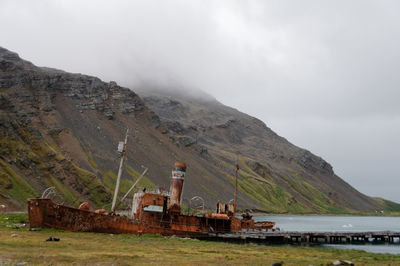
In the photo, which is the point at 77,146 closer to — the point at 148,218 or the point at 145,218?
the point at 145,218

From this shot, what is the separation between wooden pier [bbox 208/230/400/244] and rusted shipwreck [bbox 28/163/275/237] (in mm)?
2680

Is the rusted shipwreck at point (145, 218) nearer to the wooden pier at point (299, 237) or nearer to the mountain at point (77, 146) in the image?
the wooden pier at point (299, 237)

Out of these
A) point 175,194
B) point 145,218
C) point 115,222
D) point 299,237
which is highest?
point 175,194

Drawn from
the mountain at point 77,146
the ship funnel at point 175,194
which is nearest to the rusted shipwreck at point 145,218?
the ship funnel at point 175,194

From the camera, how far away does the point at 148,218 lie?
50.7 m

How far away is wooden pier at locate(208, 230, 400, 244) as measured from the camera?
178 feet

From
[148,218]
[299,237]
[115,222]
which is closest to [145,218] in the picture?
[148,218]

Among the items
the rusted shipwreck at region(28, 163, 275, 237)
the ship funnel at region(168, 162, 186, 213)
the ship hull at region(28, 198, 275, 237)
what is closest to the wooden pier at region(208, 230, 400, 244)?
Result: the ship hull at region(28, 198, 275, 237)

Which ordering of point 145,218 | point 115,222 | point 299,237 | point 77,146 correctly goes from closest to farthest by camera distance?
point 115,222, point 145,218, point 299,237, point 77,146

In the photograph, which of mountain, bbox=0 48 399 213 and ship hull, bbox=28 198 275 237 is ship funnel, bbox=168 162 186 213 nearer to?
ship hull, bbox=28 198 275 237

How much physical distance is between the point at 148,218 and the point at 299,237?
25517 millimetres

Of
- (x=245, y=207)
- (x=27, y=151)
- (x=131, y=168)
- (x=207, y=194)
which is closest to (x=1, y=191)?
(x=27, y=151)

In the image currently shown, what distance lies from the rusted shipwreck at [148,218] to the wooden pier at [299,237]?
2.68 meters

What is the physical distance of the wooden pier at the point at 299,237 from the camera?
54.2m
